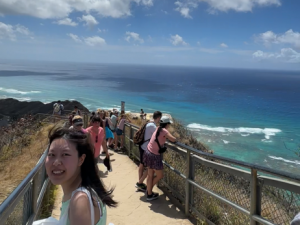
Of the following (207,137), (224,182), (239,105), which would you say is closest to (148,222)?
(224,182)

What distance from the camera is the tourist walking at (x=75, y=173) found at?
1643mm

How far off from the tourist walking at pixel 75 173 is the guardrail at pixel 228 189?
1.77m

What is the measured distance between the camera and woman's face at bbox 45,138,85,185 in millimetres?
1772

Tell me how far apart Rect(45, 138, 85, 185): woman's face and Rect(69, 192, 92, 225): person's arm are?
208 millimetres

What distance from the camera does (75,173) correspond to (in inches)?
72.2

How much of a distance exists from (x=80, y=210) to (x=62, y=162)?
1.16 feet

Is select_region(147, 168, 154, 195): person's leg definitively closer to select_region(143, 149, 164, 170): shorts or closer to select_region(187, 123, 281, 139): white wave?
select_region(143, 149, 164, 170): shorts

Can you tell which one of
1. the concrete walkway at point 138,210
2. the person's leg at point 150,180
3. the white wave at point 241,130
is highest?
the person's leg at point 150,180

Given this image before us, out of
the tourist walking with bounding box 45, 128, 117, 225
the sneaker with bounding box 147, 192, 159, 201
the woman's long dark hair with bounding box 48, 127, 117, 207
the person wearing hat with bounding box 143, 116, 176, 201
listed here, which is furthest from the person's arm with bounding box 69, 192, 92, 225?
the sneaker with bounding box 147, 192, 159, 201

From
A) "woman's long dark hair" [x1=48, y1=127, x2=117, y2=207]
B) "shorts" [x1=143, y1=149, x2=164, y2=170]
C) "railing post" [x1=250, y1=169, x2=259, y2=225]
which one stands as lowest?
"shorts" [x1=143, y1=149, x2=164, y2=170]

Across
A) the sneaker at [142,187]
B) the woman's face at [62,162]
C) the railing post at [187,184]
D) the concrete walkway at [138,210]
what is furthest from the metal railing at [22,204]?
the sneaker at [142,187]

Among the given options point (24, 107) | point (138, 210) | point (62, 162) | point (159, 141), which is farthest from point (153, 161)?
point (24, 107)

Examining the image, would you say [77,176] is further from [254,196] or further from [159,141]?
[159,141]

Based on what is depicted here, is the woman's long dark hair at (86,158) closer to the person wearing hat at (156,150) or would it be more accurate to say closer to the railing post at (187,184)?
the railing post at (187,184)
